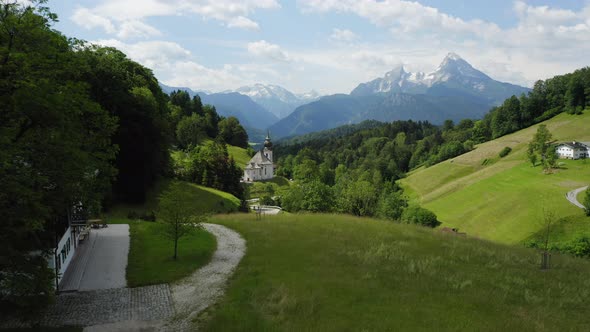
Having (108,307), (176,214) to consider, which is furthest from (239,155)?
(108,307)

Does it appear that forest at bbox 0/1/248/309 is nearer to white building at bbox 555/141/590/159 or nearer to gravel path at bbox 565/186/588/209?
gravel path at bbox 565/186/588/209

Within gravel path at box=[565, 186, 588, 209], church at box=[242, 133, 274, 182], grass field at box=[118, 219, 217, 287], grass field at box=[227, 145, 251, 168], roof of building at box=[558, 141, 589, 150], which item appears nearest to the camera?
grass field at box=[118, 219, 217, 287]

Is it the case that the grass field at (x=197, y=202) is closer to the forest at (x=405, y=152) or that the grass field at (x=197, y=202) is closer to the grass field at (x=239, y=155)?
the forest at (x=405, y=152)

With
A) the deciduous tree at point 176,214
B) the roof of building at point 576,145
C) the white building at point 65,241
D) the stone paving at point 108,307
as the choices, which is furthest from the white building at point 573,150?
the stone paving at point 108,307

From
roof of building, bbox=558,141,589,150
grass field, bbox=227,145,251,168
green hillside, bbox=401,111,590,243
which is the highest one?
roof of building, bbox=558,141,589,150

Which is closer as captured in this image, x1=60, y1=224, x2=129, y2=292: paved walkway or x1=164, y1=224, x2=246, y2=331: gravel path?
x1=164, y1=224, x2=246, y2=331: gravel path

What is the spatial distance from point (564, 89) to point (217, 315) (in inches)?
5887

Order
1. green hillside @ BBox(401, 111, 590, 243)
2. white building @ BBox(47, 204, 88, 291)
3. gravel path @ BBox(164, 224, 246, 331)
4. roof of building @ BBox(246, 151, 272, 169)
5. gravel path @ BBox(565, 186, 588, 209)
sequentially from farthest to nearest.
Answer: roof of building @ BBox(246, 151, 272, 169) → green hillside @ BBox(401, 111, 590, 243) → gravel path @ BBox(565, 186, 588, 209) → white building @ BBox(47, 204, 88, 291) → gravel path @ BBox(164, 224, 246, 331)

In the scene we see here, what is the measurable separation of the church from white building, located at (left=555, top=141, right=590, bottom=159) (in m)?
69.3

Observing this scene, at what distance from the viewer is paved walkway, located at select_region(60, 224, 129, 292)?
1876 cm

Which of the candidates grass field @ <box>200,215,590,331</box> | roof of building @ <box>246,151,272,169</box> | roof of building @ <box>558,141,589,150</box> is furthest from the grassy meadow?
roof of building @ <box>558,141,589,150</box>

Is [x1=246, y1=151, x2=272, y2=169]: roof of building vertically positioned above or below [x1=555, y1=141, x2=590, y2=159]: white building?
below

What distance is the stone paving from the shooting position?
1492cm

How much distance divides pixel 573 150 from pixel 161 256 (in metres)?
97.1
